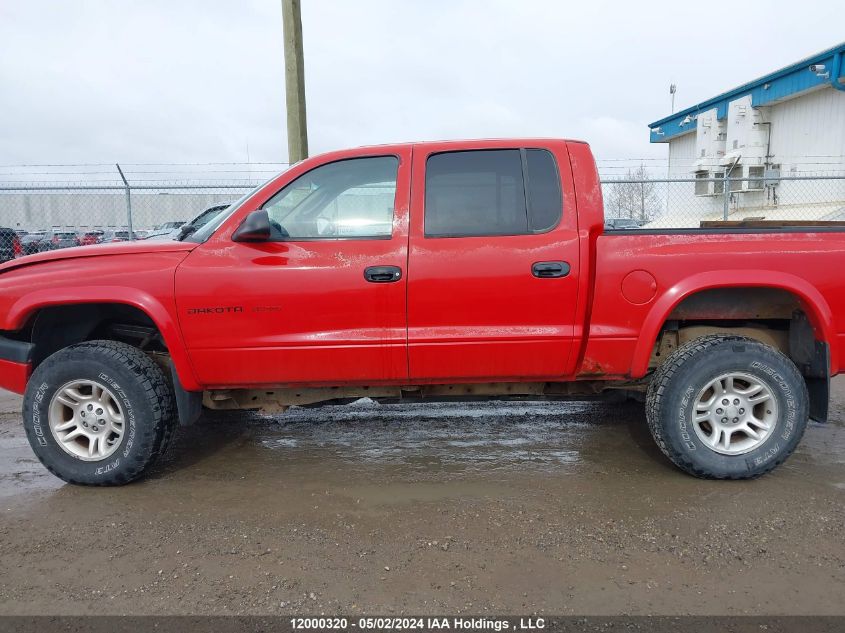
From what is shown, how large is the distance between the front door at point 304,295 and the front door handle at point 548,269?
0.74 metres

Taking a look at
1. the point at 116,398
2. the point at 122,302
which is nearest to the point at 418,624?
the point at 116,398

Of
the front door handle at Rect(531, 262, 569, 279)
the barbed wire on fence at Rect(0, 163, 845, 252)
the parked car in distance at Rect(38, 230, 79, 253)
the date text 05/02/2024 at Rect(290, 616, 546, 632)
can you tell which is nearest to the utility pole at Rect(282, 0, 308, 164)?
the barbed wire on fence at Rect(0, 163, 845, 252)

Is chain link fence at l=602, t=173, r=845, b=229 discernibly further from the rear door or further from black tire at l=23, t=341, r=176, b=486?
black tire at l=23, t=341, r=176, b=486

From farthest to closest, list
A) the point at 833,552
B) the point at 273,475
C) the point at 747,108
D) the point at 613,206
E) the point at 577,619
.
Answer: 1. the point at 747,108
2. the point at 613,206
3. the point at 273,475
4. the point at 833,552
5. the point at 577,619

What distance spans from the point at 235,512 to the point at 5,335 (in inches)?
75.8

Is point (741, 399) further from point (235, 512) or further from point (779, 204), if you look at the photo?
point (779, 204)

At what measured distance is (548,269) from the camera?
3289mm

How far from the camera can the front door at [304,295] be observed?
330 centimetres

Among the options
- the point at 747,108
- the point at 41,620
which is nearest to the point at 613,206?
the point at 747,108

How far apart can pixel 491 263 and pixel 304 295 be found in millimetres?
1073

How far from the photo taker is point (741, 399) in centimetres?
344

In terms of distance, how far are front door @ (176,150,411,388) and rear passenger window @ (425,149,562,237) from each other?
204 mm

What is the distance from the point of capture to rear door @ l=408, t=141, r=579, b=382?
3293 millimetres

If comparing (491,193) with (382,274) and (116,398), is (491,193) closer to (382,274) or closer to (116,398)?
(382,274)
